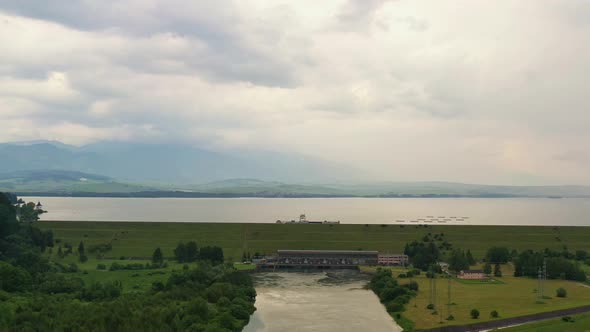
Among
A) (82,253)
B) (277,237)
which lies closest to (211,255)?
(82,253)

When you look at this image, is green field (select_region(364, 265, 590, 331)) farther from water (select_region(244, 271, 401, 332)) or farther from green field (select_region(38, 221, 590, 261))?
green field (select_region(38, 221, 590, 261))

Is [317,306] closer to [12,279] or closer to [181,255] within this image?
[12,279]

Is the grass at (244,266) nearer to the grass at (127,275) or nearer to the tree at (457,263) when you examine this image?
the grass at (127,275)

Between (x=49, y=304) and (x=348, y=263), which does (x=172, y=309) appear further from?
(x=348, y=263)

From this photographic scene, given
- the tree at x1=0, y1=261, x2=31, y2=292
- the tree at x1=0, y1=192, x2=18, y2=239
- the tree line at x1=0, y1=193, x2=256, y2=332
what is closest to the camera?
the tree line at x1=0, y1=193, x2=256, y2=332

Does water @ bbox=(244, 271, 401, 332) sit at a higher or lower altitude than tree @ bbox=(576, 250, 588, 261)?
lower

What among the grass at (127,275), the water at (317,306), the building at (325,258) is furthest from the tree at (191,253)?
the water at (317,306)

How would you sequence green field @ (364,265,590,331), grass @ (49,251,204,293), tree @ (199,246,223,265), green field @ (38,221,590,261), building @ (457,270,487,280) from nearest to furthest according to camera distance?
green field @ (364,265,590,331)
grass @ (49,251,204,293)
building @ (457,270,487,280)
tree @ (199,246,223,265)
green field @ (38,221,590,261)

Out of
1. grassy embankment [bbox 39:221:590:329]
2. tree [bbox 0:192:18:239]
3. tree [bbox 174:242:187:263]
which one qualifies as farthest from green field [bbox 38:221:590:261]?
tree [bbox 0:192:18:239]
